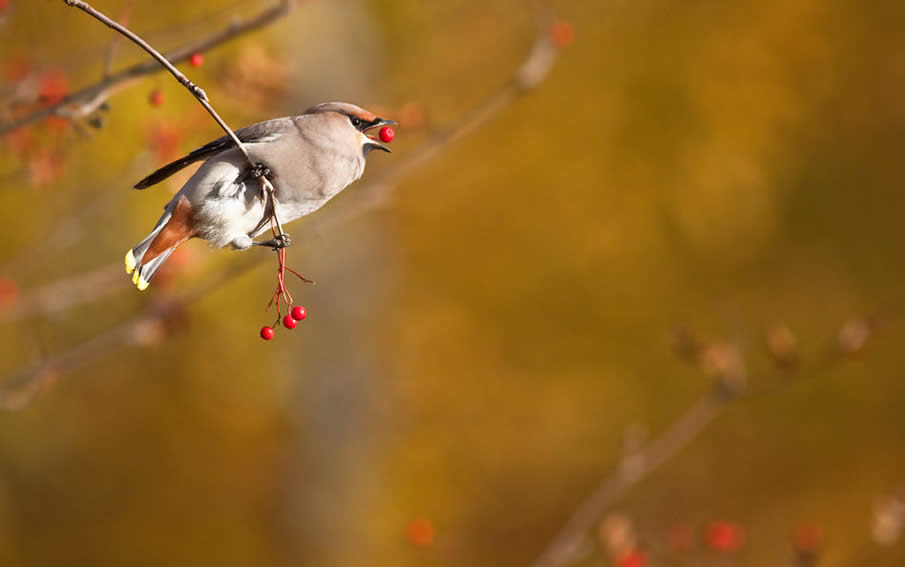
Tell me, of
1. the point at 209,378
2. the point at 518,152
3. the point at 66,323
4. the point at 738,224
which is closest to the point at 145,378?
the point at 209,378

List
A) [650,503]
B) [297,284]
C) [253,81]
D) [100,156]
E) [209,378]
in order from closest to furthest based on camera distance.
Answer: [253,81], [100,156], [297,284], [650,503], [209,378]

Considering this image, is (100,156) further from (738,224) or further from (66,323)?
(738,224)

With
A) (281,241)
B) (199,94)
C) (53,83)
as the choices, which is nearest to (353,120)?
(281,241)

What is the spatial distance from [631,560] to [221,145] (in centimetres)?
293

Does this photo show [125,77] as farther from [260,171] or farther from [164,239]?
[260,171]

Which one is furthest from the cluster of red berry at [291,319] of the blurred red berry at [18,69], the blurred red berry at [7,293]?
the blurred red berry at [7,293]

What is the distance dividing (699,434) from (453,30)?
5.58 m

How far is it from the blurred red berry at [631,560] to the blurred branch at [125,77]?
2514 mm

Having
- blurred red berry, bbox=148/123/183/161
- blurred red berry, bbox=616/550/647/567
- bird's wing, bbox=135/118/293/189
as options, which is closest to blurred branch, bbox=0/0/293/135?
bird's wing, bbox=135/118/293/189

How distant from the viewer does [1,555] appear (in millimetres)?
12977

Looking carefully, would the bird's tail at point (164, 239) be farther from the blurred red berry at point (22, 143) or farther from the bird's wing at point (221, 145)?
the blurred red berry at point (22, 143)

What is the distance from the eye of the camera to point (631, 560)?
4121 millimetres

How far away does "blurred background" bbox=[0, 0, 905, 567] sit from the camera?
10734 mm

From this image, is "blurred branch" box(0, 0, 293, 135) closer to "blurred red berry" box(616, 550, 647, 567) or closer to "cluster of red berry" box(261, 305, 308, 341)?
"cluster of red berry" box(261, 305, 308, 341)
